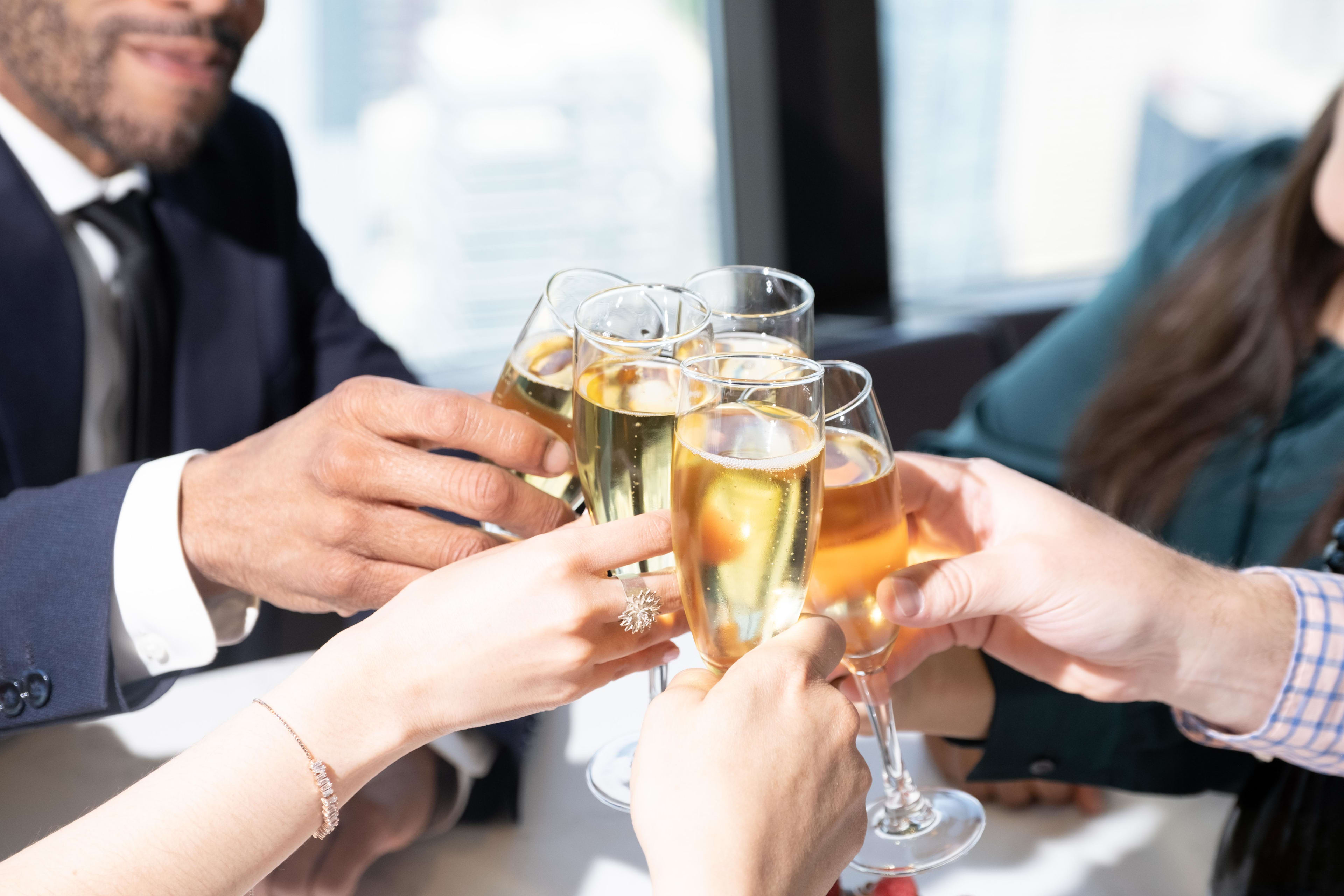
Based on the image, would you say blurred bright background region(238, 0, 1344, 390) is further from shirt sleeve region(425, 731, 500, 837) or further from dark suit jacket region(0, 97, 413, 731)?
shirt sleeve region(425, 731, 500, 837)

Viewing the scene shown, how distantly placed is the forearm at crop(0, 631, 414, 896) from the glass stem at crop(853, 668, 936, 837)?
0.47m

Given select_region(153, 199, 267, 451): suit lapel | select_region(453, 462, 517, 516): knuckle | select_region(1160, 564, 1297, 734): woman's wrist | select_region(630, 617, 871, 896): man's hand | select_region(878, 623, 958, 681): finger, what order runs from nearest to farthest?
select_region(630, 617, 871, 896): man's hand
select_region(453, 462, 517, 516): knuckle
select_region(1160, 564, 1297, 734): woman's wrist
select_region(878, 623, 958, 681): finger
select_region(153, 199, 267, 451): suit lapel

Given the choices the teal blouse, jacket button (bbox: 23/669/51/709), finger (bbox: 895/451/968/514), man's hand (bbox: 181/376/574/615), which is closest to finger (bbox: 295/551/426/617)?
man's hand (bbox: 181/376/574/615)

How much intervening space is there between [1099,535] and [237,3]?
5.70 ft

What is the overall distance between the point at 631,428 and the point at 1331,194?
1632 mm

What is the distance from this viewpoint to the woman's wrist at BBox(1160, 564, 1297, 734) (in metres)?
1.14

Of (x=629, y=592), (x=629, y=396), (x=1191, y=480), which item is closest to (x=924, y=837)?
(x=629, y=592)

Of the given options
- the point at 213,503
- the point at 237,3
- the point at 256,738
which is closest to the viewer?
the point at 256,738

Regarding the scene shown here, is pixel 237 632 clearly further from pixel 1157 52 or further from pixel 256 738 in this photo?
pixel 1157 52

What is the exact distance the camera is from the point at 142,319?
1948 mm

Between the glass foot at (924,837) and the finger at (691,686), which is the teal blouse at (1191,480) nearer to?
the glass foot at (924,837)

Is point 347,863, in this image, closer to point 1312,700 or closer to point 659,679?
point 659,679

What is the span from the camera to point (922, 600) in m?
1.00

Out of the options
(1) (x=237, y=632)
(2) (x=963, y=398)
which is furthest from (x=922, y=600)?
(2) (x=963, y=398)
